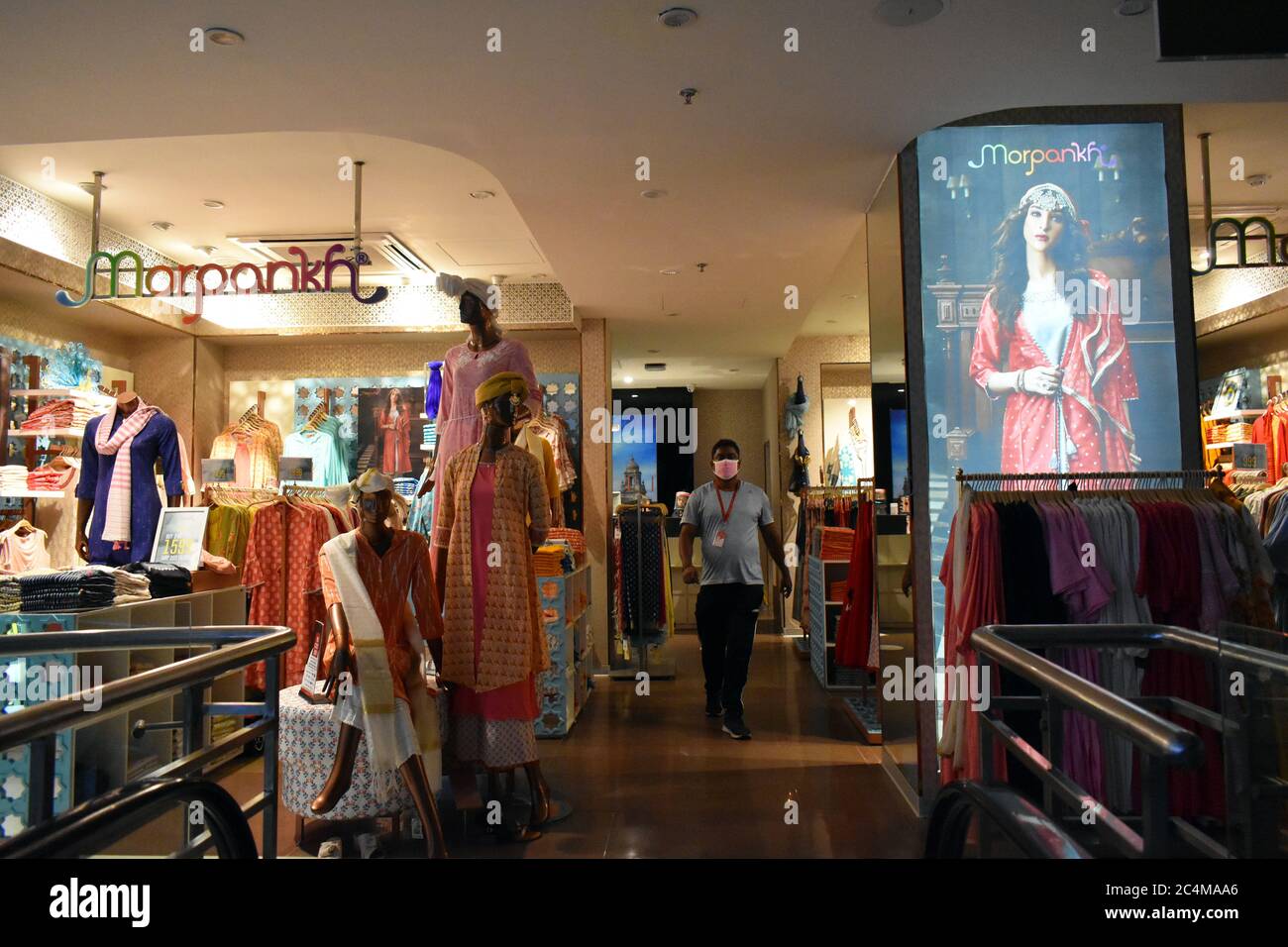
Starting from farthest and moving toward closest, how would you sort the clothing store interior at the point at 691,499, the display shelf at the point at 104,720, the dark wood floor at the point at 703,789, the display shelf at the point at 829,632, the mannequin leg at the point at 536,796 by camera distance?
the display shelf at the point at 829,632 < the mannequin leg at the point at 536,796 < the dark wood floor at the point at 703,789 < the display shelf at the point at 104,720 < the clothing store interior at the point at 691,499

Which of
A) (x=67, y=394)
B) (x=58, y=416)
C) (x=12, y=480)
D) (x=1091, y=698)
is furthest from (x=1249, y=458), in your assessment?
(x=12, y=480)

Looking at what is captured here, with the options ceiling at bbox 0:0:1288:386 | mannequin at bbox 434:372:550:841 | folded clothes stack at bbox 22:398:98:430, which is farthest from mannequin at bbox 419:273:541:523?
folded clothes stack at bbox 22:398:98:430

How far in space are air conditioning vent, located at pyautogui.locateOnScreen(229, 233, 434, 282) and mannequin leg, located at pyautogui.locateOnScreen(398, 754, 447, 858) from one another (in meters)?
4.35

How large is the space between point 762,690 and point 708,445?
7882 millimetres

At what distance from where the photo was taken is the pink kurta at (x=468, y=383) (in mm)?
4027

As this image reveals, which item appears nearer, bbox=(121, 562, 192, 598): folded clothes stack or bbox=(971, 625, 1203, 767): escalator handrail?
bbox=(971, 625, 1203, 767): escalator handrail

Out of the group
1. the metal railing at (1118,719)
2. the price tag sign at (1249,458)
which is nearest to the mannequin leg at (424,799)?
the metal railing at (1118,719)

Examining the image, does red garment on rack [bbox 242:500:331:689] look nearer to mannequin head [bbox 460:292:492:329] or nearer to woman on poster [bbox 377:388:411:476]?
mannequin head [bbox 460:292:492:329]

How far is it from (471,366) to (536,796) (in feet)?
6.37

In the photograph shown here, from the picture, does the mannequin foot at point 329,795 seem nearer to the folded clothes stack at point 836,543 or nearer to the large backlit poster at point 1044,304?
the large backlit poster at point 1044,304

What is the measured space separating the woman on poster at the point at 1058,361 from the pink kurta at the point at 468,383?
2.05 m

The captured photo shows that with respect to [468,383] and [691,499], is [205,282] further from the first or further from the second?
[691,499]

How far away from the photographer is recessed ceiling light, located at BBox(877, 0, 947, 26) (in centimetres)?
272

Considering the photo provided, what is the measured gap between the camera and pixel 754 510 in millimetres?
5363
